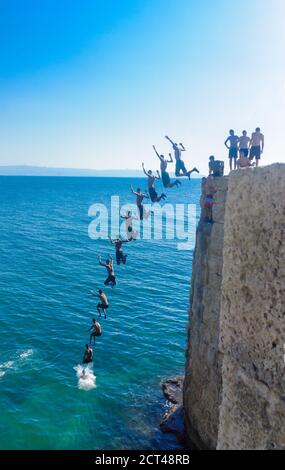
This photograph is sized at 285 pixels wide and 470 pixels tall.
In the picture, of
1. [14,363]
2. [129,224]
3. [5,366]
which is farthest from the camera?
[14,363]

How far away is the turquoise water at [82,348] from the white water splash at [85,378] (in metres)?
0.32

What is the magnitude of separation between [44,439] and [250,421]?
21.0 meters

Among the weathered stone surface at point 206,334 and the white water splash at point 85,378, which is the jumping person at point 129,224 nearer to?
the weathered stone surface at point 206,334

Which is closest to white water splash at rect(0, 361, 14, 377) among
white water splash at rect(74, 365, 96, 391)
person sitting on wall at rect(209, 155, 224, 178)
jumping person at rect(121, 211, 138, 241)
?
white water splash at rect(74, 365, 96, 391)

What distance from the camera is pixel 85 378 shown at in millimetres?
26891

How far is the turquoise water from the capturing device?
22141 mm

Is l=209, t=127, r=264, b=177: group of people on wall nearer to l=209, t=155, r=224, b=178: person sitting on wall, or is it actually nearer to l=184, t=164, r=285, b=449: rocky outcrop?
l=209, t=155, r=224, b=178: person sitting on wall

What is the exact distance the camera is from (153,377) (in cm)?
2783

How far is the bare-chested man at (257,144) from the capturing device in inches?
781

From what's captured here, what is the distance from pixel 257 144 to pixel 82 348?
20.3 m

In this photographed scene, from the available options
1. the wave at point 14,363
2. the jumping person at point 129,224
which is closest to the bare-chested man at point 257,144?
the jumping person at point 129,224

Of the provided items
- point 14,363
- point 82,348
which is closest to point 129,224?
point 82,348

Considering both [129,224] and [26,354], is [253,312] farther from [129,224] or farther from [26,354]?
[26,354]
